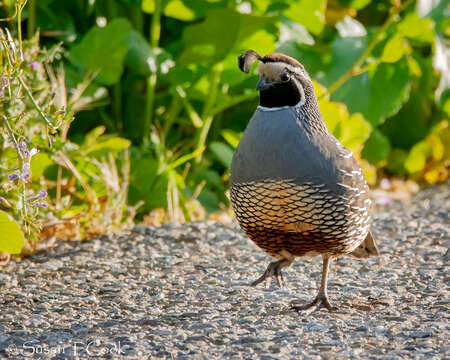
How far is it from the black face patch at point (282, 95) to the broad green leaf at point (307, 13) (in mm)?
2163

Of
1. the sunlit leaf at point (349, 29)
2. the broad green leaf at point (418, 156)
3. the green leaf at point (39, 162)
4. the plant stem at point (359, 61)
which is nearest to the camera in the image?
the green leaf at point (39, 162)

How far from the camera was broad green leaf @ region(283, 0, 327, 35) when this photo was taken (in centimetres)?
523

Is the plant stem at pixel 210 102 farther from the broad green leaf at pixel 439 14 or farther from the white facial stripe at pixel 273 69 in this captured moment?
the white facial stripe at pixel 273 69

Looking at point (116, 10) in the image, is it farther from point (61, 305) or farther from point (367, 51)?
point (61, 305)

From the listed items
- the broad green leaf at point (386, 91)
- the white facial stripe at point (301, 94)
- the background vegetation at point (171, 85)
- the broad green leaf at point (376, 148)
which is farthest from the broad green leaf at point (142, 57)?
the white facial stripe at point (301, 94)

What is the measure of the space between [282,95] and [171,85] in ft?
7.08

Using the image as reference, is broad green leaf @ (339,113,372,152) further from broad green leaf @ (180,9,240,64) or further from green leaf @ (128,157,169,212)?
green leaf @ (128,157,169,212)

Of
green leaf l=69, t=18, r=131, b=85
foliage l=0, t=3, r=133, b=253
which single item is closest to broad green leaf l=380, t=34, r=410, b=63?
green leaf l=69, t=18, r=131, b=85

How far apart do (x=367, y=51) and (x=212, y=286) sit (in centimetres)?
223

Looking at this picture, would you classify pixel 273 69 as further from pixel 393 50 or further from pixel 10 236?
pixel 393 50

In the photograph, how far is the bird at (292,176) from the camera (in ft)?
10.0

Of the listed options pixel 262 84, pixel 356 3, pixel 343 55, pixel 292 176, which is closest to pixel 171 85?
pixel 343 55

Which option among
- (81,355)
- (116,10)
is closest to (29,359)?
(81,355)

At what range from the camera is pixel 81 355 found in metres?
2.68
